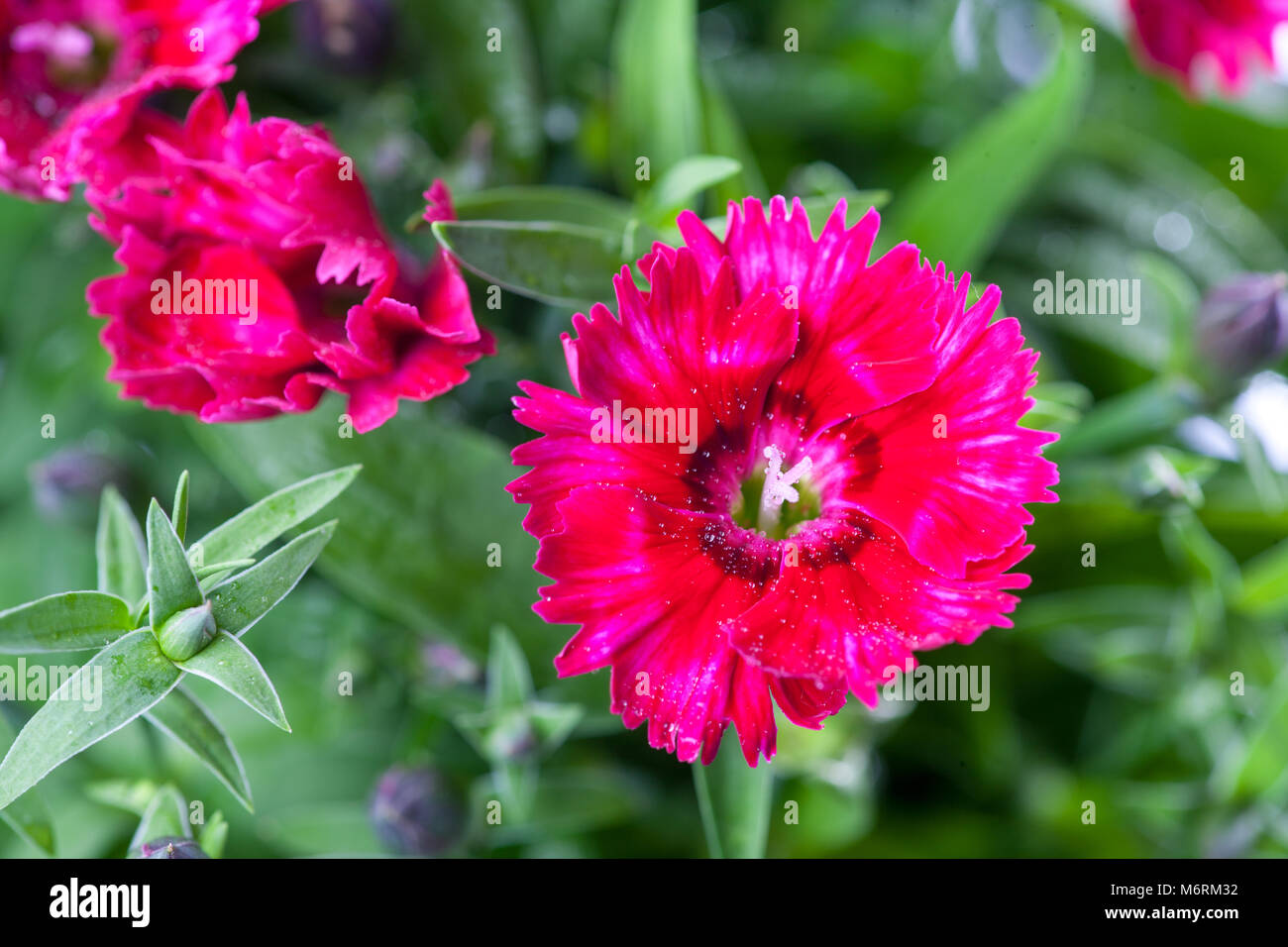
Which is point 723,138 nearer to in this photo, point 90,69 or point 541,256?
point 541,256

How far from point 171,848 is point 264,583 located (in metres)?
0.13

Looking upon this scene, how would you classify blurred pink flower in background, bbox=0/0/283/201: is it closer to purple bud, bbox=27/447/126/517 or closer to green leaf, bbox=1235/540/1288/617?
purple bud, bbox=27/447/126/517

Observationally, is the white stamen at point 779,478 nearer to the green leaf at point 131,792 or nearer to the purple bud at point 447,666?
the purple bud at point 447,666

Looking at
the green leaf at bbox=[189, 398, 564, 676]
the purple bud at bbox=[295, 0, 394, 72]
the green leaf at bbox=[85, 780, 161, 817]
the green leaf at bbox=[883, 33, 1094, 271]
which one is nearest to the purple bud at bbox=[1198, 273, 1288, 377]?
the green leaf at bbox=[883, 33, 1094, 271]

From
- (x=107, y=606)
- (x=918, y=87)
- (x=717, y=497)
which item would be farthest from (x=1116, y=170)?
(x=107, y=606)

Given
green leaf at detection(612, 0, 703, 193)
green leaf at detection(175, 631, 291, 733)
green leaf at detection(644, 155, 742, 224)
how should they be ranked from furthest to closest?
1. green leaf at detection(612, 0, 703, 193)
2. green leaf at detection(644, 155, 742, 224)
3. green leaf at detection(175, 631, 291, 733)

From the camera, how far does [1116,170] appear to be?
0.94m

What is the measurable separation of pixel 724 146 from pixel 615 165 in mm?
89

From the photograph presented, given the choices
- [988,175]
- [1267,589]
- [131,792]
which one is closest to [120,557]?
[131,792]

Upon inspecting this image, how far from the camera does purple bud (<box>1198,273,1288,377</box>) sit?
2.13 ft

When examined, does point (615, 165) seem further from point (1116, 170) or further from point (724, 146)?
point (1116, 170)

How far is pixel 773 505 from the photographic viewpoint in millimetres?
560

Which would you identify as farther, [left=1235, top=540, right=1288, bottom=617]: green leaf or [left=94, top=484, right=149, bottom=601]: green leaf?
[left=1235, top=540, right=1288, bottom=617]: green leaf

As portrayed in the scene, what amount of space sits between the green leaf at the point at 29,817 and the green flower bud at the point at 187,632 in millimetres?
129
